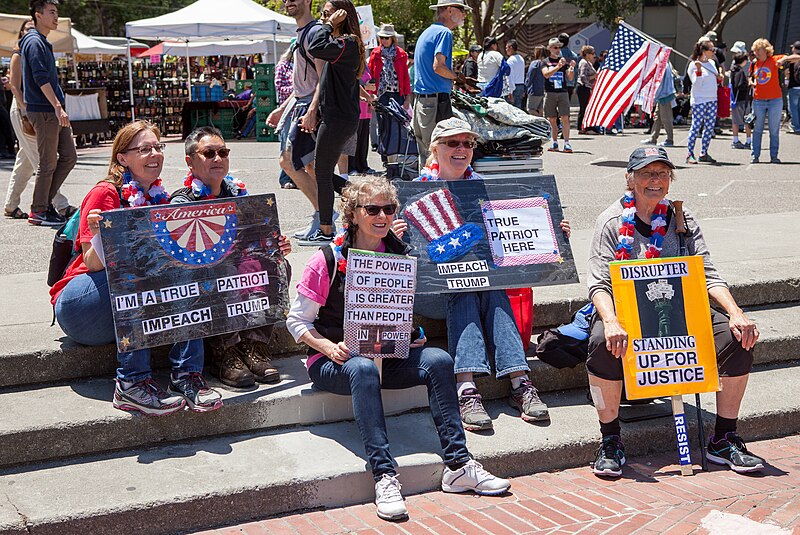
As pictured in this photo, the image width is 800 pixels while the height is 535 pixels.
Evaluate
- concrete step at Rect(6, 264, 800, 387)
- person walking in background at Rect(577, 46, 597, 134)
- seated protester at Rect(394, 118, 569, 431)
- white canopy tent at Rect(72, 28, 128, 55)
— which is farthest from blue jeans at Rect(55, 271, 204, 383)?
white canopy tent at Rect(72, 28, 128, 55)

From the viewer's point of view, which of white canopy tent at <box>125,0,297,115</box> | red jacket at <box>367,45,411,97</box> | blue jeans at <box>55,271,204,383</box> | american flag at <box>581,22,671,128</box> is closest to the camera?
blue jeans at <box>55,271,204,383</box>

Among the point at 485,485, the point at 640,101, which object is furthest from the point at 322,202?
the point at 640,101

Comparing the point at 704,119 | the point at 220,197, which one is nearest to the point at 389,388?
the point at 220,197

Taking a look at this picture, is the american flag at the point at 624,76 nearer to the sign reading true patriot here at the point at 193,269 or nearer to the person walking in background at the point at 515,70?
the person walking in background at the point at 515,70

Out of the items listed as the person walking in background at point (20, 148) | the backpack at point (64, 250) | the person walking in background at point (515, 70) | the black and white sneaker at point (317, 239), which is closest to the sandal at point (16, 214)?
the person walking in background at point (20, 148)

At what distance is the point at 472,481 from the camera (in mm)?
4160

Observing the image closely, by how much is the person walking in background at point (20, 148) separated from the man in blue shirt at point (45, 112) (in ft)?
→ 0.71

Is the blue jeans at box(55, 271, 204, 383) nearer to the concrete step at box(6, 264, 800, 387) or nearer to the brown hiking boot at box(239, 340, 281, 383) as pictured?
the concrete step at box(6, 264, 800, 387)

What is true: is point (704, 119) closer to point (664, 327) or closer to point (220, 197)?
point (664, 327)

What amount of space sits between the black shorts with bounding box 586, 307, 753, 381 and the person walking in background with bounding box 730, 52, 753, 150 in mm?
13830

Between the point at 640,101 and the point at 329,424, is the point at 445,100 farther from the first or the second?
the point at 640,101

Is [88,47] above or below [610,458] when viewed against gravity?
above

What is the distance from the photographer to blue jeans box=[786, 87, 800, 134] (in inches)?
758

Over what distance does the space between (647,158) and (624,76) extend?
8162 millimetres
